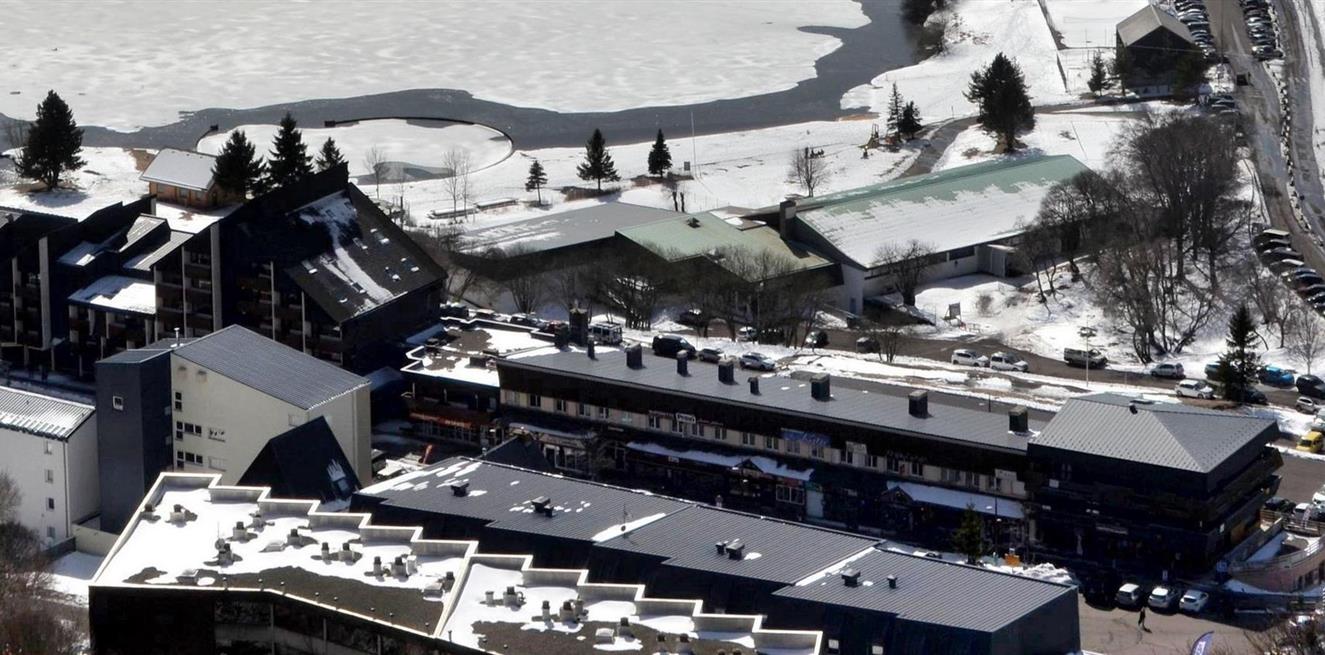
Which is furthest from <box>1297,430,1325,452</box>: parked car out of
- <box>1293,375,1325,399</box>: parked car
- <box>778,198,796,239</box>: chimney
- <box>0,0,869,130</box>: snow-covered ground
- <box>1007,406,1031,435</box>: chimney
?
<box>0,0,869,130</box>: snow-covered ground

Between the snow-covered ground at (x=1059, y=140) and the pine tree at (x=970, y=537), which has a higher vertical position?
the snow-covered ground at (x=1059, y=140)

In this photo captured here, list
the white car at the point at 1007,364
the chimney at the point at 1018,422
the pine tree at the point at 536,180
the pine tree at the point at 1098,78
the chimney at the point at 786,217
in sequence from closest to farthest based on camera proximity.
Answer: the chimney at the point at 1018,422 → the white car at the point at 1007,364 → the chimney at the point at 786,217 → the pine tree at the point at 536,180 → the pine tree at the point at 1098,78

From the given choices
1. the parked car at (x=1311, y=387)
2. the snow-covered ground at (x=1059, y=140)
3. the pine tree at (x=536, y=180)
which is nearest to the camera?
the parked car at (x=1311, y=387)

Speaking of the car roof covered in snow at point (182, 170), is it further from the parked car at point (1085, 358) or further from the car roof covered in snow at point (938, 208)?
the parked car at point (1085, 358)

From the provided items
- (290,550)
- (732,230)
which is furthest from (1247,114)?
(290,550)

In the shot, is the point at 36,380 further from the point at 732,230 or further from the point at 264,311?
the point at 732,230

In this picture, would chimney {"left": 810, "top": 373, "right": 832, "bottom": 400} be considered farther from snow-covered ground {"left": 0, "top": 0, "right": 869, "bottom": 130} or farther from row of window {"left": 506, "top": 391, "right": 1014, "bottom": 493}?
snow-covered ground {"left": 0, "top": 0, "right": 869, "bottom": 130}

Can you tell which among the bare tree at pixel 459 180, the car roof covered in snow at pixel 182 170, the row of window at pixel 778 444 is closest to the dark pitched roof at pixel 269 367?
the row of window at pixel 778 444
